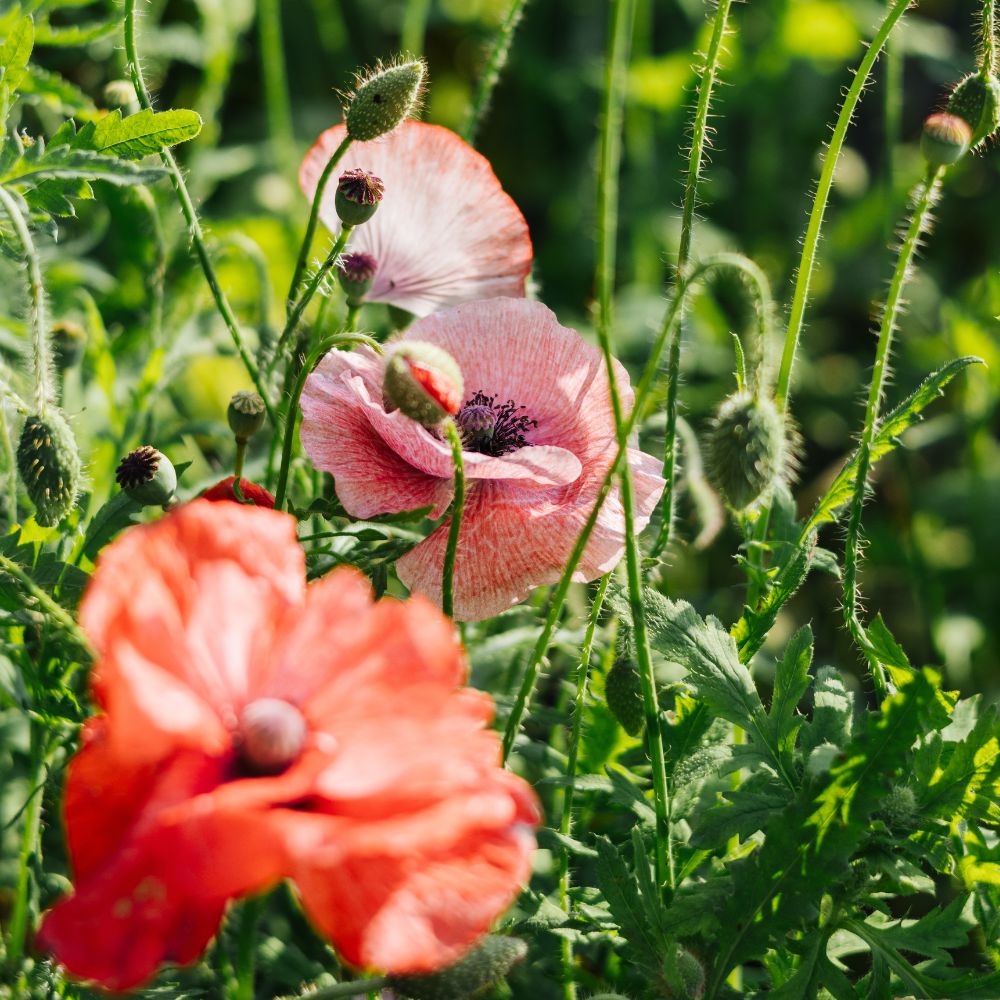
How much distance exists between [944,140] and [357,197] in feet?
1.63

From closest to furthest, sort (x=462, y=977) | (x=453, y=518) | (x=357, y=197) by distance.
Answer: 1. (x=462, y=977)
2. (x=453, y=518)
3. (x=357, y=197)

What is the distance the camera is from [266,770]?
27.0 inches

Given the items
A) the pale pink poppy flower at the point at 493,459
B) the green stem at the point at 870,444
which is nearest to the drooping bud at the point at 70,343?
the pale pink poppy flower at the point at 493,459

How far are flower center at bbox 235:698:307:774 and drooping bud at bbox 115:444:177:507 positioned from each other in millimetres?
357

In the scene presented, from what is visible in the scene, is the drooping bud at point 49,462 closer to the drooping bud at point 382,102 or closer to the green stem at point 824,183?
the drooping bud at point 382,102

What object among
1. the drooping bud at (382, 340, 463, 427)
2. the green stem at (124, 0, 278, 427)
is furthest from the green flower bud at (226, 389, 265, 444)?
the drooping bud at (382, 340, 463, 427)

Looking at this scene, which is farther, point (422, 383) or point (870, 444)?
point (870, 444)

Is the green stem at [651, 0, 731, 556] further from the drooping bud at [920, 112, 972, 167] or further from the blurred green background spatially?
the blurred green background

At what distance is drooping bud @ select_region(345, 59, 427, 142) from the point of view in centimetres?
105

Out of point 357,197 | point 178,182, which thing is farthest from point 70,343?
point 357,197

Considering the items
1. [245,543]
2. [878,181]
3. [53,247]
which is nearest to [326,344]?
[245,543]

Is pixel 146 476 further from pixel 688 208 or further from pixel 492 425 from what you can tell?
pixel 688 208

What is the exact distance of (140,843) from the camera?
0.62 meters

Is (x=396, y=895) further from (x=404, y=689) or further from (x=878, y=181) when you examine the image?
(x=878, y=181)
